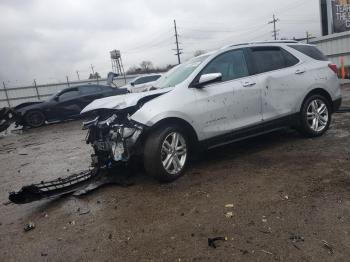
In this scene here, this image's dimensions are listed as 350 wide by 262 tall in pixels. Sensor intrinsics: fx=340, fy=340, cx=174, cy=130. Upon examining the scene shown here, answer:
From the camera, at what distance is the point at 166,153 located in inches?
183

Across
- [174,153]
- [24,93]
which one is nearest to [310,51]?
[174,153]

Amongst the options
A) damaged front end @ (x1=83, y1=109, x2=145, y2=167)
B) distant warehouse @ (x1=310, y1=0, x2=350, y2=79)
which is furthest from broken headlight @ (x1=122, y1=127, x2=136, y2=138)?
distant warehouse @ (x1=310, y1=0, x2=350, y2=79)

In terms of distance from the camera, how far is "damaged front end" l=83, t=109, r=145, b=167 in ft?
14.9

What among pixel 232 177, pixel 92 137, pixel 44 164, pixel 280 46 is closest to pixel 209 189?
pixel 232 177

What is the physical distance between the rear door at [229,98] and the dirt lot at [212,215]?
63 cm

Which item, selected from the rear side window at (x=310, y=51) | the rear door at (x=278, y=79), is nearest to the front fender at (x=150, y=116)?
the rear door at (x=278, y=79)

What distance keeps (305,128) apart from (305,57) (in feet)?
4.23

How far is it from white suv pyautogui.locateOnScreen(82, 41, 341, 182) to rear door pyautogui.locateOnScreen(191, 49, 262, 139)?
0.01 metres

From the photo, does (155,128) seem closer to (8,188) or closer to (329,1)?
(8,188)

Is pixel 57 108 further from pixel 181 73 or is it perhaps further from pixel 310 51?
pixel 310 51

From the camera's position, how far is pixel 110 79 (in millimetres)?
18156

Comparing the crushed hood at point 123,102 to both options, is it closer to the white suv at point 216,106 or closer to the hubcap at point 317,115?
the white suv at point 216,106

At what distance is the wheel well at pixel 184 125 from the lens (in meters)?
4.60

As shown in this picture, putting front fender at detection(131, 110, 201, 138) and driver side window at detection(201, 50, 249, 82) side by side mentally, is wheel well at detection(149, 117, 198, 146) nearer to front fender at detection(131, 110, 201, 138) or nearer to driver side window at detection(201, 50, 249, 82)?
front fender at detection(131, 110, 201, 138)
